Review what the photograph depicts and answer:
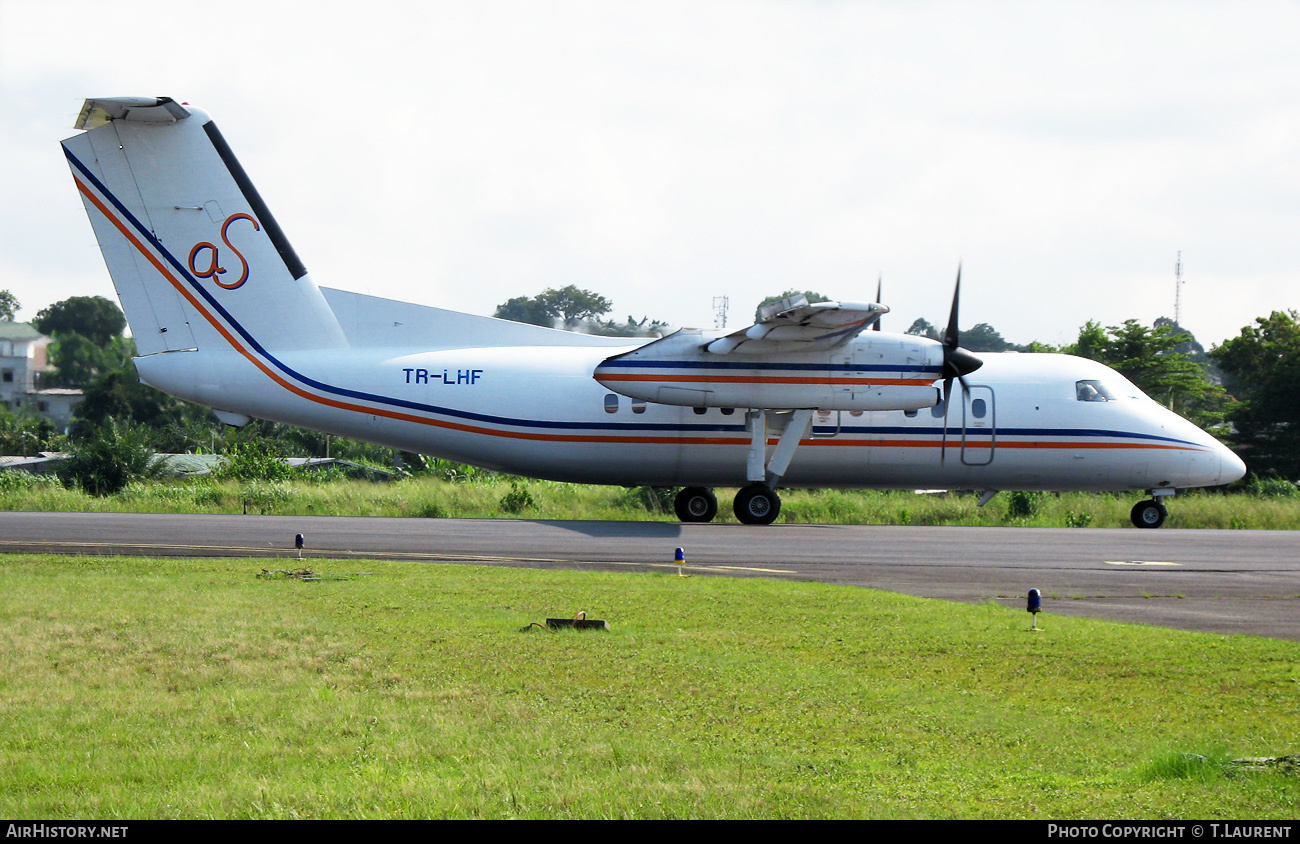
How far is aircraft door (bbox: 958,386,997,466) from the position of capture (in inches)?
976

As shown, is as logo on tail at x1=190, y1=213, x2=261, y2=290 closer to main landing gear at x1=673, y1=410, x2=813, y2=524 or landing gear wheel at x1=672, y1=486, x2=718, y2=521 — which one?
landing gear wheel at x1=672, y1=486, x2=718, y2=521

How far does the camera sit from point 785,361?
899 inches

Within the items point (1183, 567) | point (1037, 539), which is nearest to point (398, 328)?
point (1037, 539)

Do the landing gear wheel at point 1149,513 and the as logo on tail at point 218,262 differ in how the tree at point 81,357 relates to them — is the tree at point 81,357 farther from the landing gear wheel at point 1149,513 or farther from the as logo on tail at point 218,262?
the landing gear wheel at point 1149,513

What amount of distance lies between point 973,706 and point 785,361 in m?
15.9

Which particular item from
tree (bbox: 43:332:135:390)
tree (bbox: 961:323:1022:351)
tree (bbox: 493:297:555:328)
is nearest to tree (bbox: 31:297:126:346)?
tree (bbox: 43:332:135:390)

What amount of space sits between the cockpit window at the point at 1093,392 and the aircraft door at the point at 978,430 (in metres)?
2.06

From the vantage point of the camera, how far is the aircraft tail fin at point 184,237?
22625mm

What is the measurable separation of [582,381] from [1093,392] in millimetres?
11149

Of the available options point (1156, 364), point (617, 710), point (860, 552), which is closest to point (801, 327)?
point (860, 552)

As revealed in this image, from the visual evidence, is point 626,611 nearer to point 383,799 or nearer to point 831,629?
point 831,629

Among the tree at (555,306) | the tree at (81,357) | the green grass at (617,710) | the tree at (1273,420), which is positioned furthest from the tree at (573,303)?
the green grass at (617,710)

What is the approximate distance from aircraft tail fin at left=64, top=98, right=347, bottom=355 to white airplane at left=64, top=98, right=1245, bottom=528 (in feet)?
0.12

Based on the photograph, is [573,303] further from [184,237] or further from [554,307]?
[184,237]
